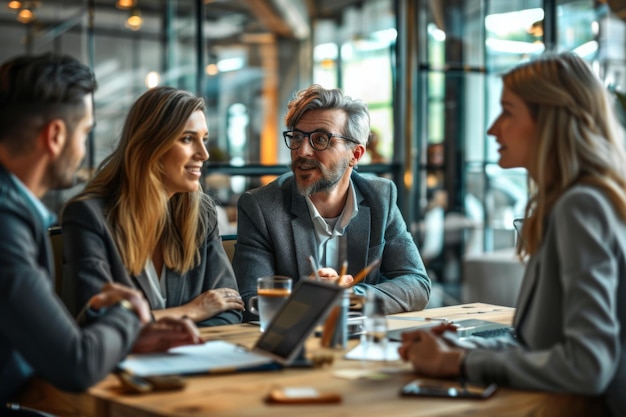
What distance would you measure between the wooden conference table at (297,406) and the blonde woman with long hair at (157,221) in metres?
0.56

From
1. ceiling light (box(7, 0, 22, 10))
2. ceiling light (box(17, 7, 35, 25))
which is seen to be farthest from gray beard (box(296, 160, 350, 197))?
ceiling light (box(17, 7, 35, 25))

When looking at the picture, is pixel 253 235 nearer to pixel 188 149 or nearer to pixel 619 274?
pixel 188 149

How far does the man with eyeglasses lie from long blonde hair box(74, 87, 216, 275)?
373mm

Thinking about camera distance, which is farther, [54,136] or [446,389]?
[54,136]

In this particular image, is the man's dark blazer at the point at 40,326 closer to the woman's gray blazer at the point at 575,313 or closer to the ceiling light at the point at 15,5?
the woman's gray blazer at the point at 575,313

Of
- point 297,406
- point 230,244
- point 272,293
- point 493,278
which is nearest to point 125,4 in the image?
point 493,278

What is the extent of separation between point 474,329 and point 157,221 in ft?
3.04

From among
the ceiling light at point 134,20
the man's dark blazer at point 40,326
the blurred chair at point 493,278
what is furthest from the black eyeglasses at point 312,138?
the ceiling light at point 134,20

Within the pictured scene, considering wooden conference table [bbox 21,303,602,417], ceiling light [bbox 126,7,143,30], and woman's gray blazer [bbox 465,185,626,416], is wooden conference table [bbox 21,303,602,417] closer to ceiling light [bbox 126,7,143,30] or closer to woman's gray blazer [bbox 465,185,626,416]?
woman's gray blazer [bbox 465,185,626,416]

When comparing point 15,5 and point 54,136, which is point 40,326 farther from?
point 15,5

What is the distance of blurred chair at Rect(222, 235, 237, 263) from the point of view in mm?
3098

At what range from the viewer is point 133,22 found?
11.1 m

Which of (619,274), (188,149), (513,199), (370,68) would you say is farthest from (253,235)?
(370,68)

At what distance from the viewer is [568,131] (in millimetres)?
1717
